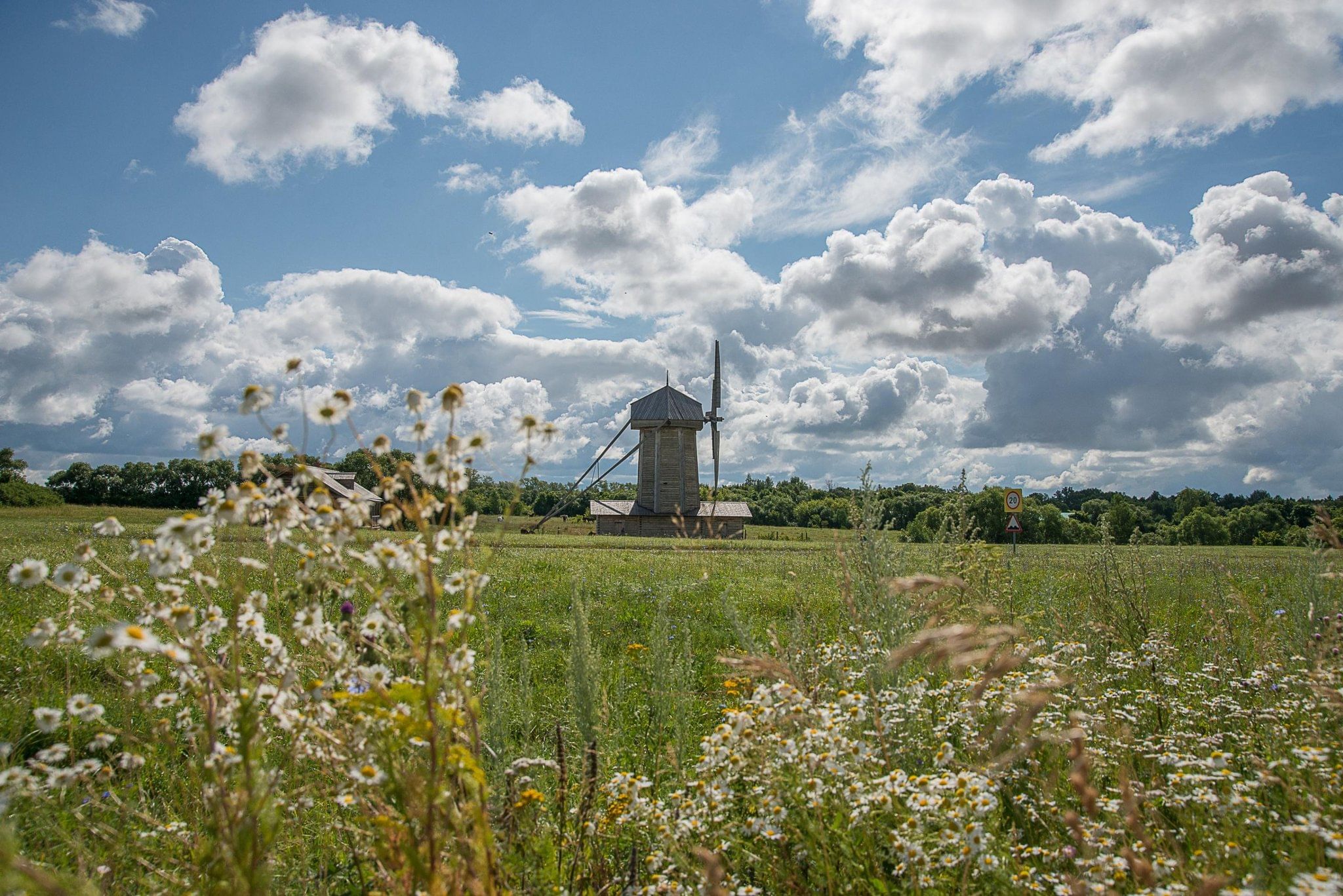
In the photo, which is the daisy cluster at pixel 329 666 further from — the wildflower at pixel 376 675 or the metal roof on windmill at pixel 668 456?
the metal roof on windmill at pixel 668 456

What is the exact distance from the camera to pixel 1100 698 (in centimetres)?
367

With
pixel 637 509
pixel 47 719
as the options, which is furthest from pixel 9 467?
pixel 47 719

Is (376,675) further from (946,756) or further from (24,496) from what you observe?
(24,496)

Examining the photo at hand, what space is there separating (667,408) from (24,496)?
140ft

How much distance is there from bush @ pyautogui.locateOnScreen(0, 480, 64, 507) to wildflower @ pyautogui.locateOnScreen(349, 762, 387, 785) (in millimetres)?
58794

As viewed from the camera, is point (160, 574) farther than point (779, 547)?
No

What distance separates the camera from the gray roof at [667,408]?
43938mm

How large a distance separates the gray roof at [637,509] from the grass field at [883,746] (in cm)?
3876

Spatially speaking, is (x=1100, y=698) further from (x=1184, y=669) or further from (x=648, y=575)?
(x=648, y=575)

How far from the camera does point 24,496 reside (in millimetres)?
49688

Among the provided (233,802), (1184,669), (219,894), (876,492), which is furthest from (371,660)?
(1184,669)

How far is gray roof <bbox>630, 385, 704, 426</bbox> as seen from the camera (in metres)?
43.9

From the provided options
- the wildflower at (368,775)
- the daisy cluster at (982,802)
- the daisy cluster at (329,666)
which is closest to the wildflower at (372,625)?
the daisy cluster at (329,666)

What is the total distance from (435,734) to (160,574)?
705 mm
